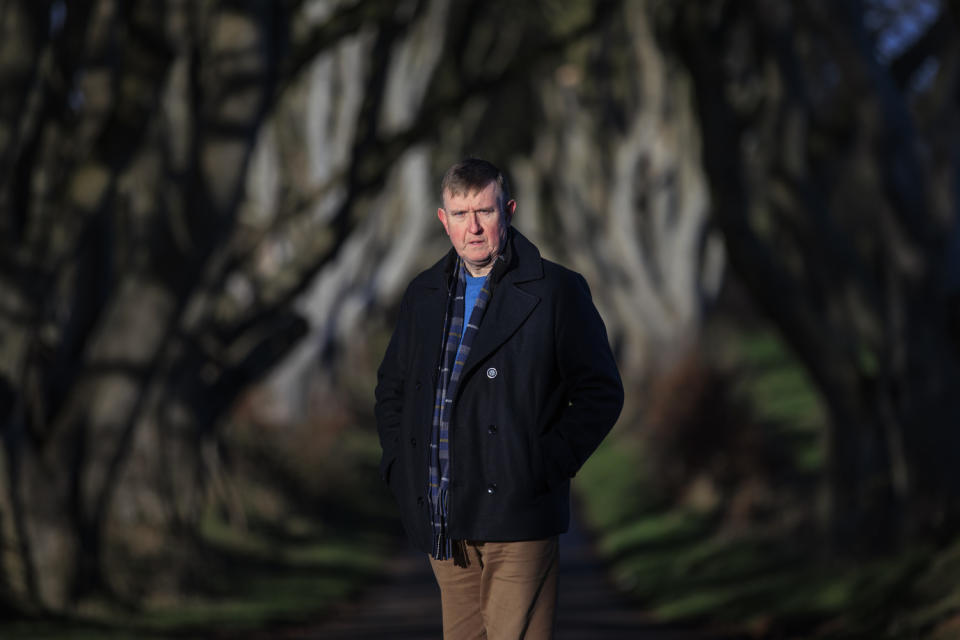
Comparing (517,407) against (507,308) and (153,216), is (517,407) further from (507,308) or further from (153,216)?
(153,216)

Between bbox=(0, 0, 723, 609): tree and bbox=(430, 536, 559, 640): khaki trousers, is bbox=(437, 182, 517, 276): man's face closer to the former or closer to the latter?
bbox=(430, 536, 559, 640): khaki trousers

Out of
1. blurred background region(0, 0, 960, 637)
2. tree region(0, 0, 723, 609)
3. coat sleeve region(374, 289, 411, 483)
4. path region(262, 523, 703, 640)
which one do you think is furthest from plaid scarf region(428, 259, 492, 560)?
path region(262, 523, 703, 640)

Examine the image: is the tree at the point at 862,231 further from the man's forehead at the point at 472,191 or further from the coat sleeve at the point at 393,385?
the man's forehead at the point at 472,191

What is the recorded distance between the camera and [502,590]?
468 cm

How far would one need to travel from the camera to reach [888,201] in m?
10.8

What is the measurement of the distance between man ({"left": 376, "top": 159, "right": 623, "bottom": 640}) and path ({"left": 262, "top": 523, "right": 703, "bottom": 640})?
Result: 649 centimetres

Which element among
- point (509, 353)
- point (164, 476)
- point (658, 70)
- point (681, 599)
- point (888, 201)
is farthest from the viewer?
point (658, 70)

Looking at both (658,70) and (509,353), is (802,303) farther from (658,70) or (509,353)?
(658,70)

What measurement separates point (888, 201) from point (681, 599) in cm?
419

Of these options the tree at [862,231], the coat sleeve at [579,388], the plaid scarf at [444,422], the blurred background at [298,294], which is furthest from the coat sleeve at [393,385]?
the tree at [862,231]

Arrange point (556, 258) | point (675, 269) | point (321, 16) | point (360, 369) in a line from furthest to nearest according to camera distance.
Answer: point (360, 369)
point (556, 258)
point (675, 269)
point (321, 16)

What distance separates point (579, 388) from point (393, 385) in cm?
60

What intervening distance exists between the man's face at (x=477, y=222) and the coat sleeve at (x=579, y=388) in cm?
25

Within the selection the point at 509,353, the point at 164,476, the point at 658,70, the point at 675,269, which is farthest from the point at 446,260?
the point at 675,269
